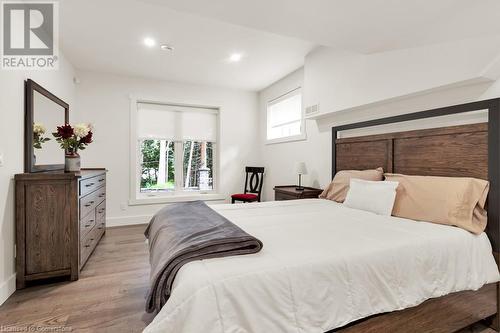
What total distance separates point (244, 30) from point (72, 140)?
2205mm

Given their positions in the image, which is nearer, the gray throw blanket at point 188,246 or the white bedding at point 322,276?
the white bedding at point 322,276

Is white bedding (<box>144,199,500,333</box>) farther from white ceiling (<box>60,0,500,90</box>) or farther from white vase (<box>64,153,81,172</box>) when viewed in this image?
white vase (<box>64,153,81,172</box>)

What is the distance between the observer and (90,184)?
2.96 m

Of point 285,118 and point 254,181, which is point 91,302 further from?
point 285,118

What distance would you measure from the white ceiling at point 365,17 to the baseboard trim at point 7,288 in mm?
2481

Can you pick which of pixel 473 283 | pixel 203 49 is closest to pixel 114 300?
pixel 473 283

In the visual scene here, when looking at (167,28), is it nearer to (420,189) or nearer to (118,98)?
(118,98)

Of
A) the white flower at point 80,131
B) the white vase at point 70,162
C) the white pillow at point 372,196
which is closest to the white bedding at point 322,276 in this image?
the white pillow at point 372,196

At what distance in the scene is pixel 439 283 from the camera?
1462mm

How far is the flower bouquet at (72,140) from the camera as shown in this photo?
2.57 metres

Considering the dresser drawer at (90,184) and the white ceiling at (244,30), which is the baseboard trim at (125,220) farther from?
the white ceiling at (244,30)

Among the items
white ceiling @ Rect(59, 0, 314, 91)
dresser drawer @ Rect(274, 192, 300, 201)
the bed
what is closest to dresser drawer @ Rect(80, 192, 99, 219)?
the bed

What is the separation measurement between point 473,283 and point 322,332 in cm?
112

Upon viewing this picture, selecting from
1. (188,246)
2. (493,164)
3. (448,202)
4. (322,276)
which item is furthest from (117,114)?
(493,164)
